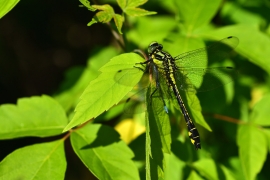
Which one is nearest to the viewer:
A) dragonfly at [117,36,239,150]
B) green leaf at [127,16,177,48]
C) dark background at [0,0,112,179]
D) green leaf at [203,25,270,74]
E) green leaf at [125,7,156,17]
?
green leaf at [125,7,156,17]

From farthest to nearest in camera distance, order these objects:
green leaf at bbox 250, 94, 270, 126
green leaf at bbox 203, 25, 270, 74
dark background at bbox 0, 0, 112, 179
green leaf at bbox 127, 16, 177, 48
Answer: dark background at bbox 0, 0, 112, 179, green leaf at bbox 127, 16, 177, 48, green leaf at bbox 250, 94, 270, 126, green leaf at bbox 203, 25, 270, 74

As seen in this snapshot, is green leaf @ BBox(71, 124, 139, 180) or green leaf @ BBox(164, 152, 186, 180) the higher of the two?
green leaf @ BBox(71, 124, 139, 180)

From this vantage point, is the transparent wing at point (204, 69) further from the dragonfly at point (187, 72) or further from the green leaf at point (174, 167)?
the green leaf at point (174, 167)

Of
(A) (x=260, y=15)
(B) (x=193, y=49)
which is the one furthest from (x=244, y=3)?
(B) (x=193, y=49)

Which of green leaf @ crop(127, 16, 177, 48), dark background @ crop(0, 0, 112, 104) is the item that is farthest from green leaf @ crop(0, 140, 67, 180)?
dark background @ crop(0, 0, 112, 104)

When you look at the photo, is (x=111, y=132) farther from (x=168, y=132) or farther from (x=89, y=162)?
(x=168, y=132)

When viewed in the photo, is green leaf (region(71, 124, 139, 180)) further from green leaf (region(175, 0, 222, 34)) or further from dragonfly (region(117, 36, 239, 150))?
green leaf (region(175, 0, 222, 34))
